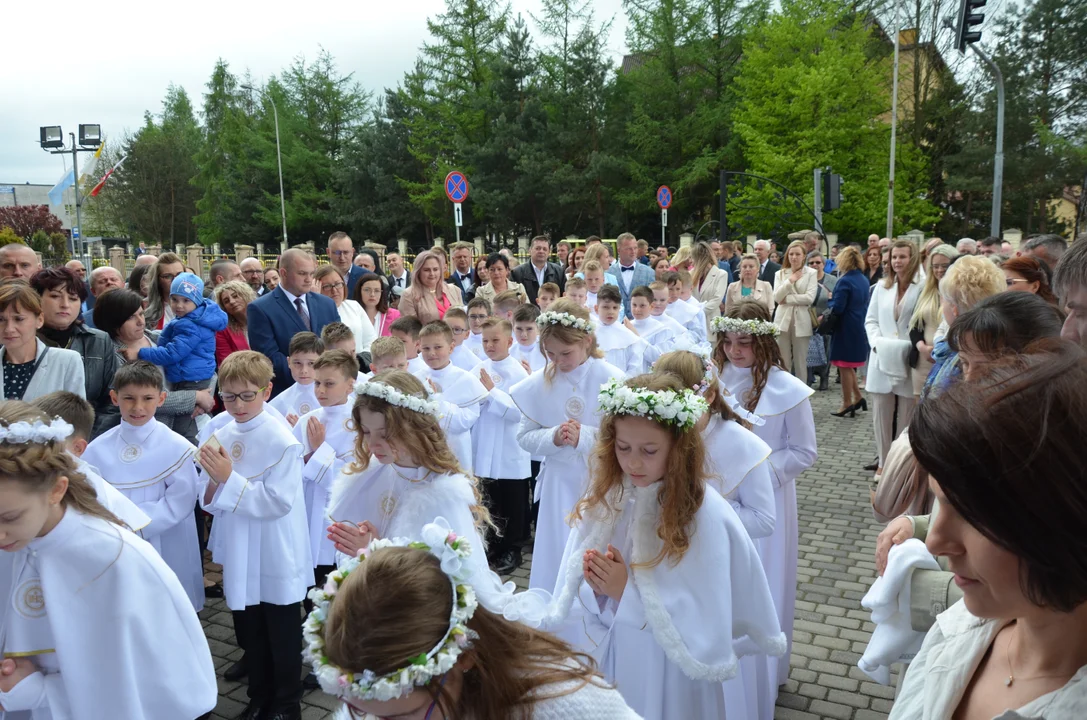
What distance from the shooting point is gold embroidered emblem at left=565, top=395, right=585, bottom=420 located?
561 centimetres

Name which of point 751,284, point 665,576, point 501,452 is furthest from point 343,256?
point 665,576

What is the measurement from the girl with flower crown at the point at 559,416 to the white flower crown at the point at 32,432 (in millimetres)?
2941

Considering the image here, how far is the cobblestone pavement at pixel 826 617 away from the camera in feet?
14.8

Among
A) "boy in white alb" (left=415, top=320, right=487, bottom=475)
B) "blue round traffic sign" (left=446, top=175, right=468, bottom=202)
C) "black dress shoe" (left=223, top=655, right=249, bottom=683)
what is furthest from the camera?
"blue round traffic sign" (left=446, top=175, right=468, bottom=202)

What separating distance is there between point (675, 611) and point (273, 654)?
8.60ft

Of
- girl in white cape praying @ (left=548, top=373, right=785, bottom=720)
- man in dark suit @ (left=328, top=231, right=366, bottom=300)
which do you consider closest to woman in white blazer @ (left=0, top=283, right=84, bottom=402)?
girl in white cape praying @ (left=548, top=373, right=785, bottom=720)

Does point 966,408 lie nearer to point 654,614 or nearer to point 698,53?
point 654,614

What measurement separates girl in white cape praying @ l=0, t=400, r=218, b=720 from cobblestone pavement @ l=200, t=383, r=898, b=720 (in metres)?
1.88

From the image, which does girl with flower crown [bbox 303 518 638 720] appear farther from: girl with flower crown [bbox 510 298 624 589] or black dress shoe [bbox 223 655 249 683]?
black dress shoe [bbox 223 655 249 683]

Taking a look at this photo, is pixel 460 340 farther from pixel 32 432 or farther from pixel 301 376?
pixel 32 432

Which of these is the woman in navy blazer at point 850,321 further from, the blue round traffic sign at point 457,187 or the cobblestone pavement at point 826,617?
the blue round traffic sign at point 457,187

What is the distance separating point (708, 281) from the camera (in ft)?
43.7

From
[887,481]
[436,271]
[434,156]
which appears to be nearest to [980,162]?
[434,156]

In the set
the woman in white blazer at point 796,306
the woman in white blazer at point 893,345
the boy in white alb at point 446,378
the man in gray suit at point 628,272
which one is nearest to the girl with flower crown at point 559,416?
the boy in white alb at point 446,378
